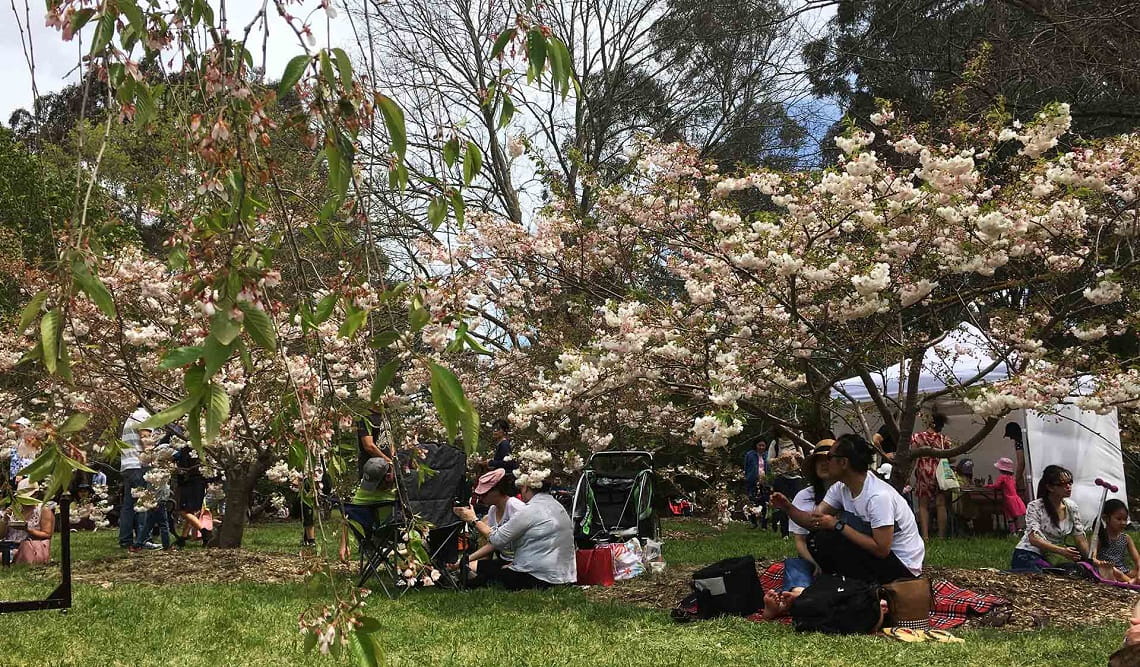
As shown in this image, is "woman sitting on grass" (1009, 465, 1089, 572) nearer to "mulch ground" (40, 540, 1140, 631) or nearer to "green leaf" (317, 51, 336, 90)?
"mulch ground" (40, 540, 1140, 631)

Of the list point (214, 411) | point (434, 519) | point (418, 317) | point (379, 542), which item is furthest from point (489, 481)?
point (214, 411)

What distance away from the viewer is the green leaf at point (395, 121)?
64.0 inches

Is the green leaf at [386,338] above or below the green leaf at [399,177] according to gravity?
below

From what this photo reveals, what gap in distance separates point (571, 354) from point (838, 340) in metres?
2.04

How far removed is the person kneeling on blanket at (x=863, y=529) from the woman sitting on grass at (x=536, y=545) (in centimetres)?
196

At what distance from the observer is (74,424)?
1.58 meters

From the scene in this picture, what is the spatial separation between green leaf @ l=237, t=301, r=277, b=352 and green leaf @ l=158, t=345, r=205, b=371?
0.09 meters

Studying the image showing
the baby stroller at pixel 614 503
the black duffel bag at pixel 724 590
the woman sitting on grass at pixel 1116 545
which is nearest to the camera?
the black duffel bag at pixel 724 590

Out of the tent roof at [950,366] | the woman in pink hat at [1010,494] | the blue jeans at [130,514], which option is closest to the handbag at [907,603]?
the tent roof at [950,366]

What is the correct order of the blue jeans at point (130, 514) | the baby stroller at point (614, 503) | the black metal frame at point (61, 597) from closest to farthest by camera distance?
1. the black metal frame at point (61, 597)
2. the baby stroller at point (614, 503)
3. the blue jeans at point (130, 514)

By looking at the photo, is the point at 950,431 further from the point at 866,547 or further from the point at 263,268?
the point at 263,268

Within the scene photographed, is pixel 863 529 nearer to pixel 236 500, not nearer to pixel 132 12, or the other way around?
pixel 132 12

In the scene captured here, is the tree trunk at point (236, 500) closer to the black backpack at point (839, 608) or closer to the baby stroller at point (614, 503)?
the baby stroller at point (614, 503)

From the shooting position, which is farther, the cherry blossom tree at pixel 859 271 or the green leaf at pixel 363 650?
the cherry blossom tree at pixel 859 271
